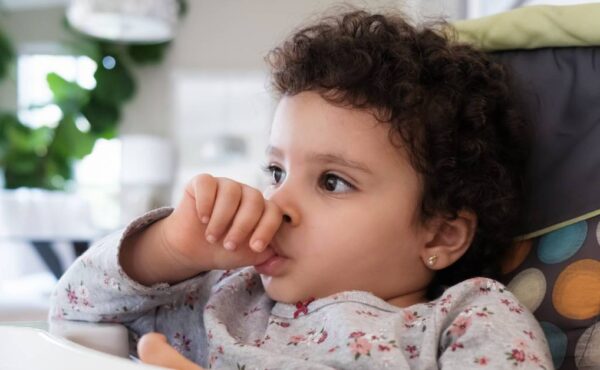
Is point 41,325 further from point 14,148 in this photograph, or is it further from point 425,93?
A: point 14,148

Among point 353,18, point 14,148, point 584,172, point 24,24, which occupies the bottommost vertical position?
point 14,148

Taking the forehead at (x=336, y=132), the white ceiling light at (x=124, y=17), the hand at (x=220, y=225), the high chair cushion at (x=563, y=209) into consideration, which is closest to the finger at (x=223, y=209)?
the hand at (x=220, y=225)

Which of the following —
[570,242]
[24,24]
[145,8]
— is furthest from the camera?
[24,24]

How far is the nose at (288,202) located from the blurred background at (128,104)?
14.3 feet

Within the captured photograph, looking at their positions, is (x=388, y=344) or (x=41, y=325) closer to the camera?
(x=388, y=344)

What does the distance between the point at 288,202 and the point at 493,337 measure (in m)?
0.28

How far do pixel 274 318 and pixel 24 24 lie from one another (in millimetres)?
5775

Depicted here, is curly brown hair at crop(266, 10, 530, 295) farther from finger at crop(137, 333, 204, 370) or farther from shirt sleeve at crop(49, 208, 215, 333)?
finger at crop(137, 333, 204, 370)

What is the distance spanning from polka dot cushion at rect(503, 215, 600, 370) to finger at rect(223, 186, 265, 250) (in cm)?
34

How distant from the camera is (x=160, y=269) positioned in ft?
2.98

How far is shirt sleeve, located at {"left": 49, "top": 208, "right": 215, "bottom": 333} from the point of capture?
910mm

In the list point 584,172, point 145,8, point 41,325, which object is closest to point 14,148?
point 145,8

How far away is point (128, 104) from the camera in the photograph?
5836 mm

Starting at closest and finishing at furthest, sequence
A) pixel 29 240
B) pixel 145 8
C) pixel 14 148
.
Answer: pixel 29 240 → pixel 145 8 → pixel 14 148
